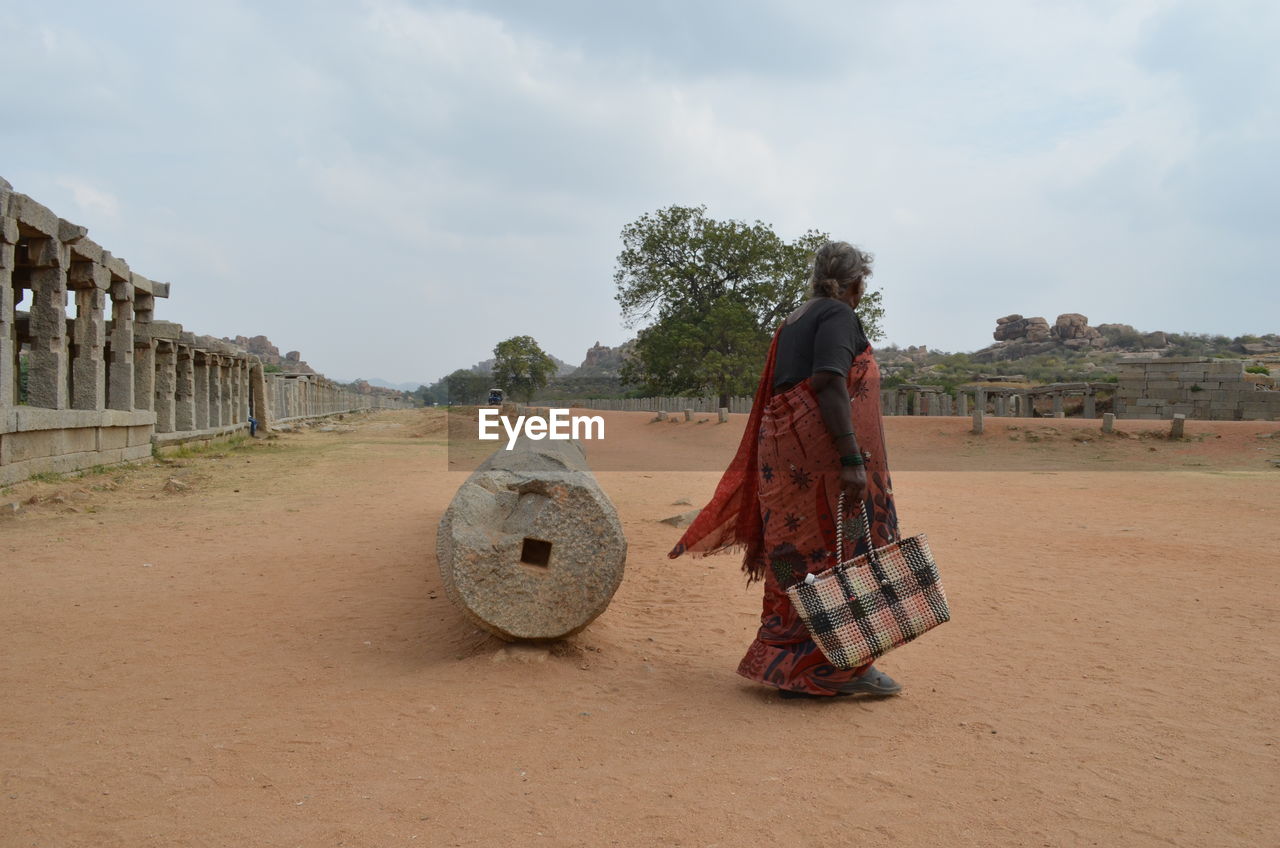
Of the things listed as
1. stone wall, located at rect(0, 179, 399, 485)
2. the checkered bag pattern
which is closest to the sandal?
the checkered bag pattern

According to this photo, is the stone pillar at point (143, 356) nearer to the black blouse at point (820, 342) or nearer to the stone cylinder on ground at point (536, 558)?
the stone cylinder on ground at point (536, 558)

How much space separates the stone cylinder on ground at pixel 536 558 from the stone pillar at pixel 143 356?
1402 cm

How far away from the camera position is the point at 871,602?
124 inches

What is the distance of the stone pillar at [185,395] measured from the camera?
720 inches

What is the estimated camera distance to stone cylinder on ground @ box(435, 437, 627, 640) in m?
3.84

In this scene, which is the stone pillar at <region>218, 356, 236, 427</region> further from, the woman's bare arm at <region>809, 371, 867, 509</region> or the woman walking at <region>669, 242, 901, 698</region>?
the woman's bare arm at <region>809, 371, 867, 509</region>

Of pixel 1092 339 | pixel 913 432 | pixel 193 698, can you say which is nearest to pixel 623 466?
pixel 913 432

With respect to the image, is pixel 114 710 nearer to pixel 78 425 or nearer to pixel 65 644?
pixel 65 644

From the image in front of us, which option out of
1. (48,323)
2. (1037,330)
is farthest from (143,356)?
(1037,330)

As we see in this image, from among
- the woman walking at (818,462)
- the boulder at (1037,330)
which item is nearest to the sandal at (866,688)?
the woman walking at (818,462)

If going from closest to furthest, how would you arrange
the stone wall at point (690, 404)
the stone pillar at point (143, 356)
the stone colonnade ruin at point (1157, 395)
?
the stone pillar at point (143, 356) → the stone colonnade ruin at point (1157, 395) → the stone wall at point (690, 404)

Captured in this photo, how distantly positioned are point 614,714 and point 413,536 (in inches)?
182

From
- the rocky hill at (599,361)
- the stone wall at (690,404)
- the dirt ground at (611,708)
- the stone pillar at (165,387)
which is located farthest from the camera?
the rocky hill at (599,361)

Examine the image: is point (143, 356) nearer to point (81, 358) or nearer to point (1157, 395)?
point (81, 358)
